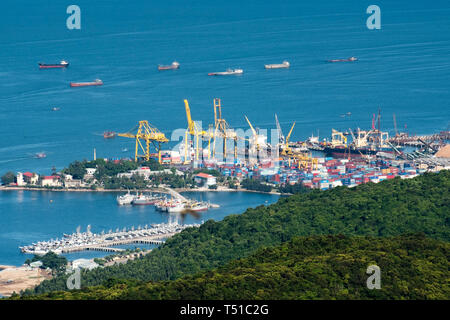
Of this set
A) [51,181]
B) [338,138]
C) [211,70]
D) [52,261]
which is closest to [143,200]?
[51,181]

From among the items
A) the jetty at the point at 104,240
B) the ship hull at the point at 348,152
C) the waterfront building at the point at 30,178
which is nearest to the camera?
the jetty at the point at 104,240

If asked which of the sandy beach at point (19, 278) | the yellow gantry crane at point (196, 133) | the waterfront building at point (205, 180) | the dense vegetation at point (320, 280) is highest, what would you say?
the yellow gantry crane at point (196, 133)

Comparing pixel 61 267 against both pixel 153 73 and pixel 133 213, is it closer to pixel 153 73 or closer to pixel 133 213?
pixel 133 213

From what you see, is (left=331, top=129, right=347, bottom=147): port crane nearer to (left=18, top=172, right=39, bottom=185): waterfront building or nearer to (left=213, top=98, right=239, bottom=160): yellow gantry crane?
(left=213, top=98, right=239, bottom=160): yellow gantry crane

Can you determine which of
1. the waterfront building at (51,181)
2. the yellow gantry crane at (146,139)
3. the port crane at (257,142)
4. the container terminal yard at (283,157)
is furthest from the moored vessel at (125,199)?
the port crane at (257,142)

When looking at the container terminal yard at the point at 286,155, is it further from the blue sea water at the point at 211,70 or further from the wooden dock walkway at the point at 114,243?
the wooden dock walkway at the point at 114,243
